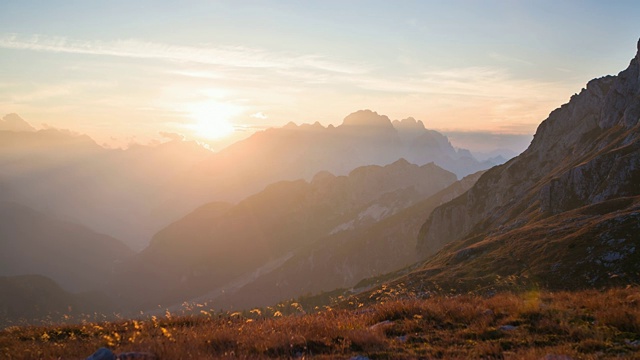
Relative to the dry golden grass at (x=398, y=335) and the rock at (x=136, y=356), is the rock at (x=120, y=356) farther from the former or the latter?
the dry golden grass at (x=398, y=335)

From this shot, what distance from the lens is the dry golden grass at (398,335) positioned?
7.95 meters

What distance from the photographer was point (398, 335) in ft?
32.7

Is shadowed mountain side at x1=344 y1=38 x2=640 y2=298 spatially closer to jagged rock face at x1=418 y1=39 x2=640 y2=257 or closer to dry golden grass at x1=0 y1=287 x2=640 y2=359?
jagged rock face at x1=418 y1=39 x2=640 y2=257

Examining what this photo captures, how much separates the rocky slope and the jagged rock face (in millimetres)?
182

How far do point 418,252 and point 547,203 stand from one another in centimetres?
8028

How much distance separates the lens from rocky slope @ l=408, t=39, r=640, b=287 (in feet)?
105

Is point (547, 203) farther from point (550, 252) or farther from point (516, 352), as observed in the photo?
point (516, 352)

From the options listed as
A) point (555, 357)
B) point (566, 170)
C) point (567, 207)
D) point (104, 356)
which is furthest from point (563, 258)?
point (566, 170)

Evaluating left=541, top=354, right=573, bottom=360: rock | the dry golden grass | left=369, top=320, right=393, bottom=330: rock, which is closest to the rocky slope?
the dry golden grass

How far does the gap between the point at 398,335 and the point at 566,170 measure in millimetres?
75961

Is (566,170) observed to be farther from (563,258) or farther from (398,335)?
(398,335)

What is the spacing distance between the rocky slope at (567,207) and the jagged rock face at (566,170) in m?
0.18

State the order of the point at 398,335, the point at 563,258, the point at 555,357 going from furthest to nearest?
1. the point at 563,258
2. the point at 398,335
3. the point at 555,357

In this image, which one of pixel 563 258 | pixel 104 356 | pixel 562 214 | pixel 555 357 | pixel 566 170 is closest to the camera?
pixel 555 357
